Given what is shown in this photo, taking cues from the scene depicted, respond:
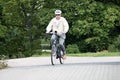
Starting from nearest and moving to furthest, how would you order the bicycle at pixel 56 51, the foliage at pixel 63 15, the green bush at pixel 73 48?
the bicycle at pixel 56 51 < the green bush at pixel 73 48 < the foliage at pixel 63 15

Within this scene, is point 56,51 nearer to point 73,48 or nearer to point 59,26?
point 59,26

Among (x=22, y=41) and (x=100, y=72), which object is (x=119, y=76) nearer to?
(x=100, y=72)

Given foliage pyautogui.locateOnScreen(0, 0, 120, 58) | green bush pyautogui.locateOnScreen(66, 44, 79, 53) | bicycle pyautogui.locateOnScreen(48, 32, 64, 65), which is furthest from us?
foliage pyautogui.locateOnScreen(0, 0, 120, 58)

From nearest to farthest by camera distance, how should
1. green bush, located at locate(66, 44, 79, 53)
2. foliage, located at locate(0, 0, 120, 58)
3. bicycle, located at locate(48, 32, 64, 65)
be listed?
bicycle, located at locate(48, 32, 64, 65), green bush, located at locate(66, 44, 79, 53), foliage, located at locate(0, 0, 120, 58)

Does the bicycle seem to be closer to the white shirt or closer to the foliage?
the white shirt

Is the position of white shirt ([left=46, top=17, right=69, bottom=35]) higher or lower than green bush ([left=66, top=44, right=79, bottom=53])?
higher

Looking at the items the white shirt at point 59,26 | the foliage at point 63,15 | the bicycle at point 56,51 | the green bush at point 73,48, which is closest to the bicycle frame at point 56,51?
the bicycle at point 56,51

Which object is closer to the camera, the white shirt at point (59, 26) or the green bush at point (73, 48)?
the white shirt at point (59, 26)

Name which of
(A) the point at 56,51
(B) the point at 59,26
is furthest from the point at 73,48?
(B) the point at 59,26

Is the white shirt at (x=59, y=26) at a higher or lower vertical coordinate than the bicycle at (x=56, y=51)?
higher

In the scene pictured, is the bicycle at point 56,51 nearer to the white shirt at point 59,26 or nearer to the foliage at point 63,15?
the white shirt at point 59,26

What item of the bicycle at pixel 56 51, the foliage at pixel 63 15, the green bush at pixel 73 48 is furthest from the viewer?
the foliage at pixel 63 15

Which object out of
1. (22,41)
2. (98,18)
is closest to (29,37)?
(22,41)

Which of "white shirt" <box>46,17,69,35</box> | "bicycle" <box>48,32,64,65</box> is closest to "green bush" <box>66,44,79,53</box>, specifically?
"bicycle" <box>48,32,64,65</box>
